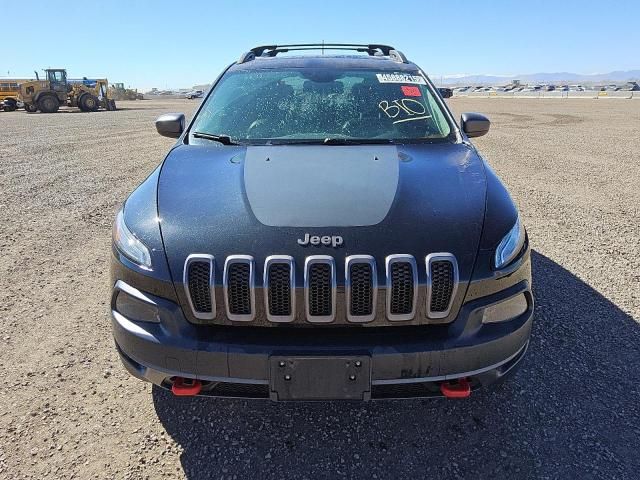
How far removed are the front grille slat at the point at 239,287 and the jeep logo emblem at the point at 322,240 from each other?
0.74 feet

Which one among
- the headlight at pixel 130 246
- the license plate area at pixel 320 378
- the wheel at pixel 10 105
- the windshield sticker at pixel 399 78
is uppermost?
the windshield sticker at pixel 399 78

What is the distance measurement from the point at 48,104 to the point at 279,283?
34285 mm

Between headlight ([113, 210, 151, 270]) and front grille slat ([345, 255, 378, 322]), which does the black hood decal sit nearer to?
front grille slat ([345, 255, 378, 322])

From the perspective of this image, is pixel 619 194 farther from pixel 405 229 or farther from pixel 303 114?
pixel 405 229

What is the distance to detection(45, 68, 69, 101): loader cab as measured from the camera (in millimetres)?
30984

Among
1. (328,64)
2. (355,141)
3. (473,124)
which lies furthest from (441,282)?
(328,64)

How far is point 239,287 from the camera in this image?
1.92 meters

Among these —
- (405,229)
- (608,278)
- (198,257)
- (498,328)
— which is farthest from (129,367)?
(608,278)

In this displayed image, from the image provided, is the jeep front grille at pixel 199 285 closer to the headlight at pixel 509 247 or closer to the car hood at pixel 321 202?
the car hood at pixel 321 202

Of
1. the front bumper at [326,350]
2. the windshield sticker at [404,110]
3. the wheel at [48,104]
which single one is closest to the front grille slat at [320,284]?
the front bumper at [326,350]

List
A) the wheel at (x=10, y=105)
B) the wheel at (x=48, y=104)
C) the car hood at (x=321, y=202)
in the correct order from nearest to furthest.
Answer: the car hood at (x=321, y=202)
the wheel at (x=48, y=104)
the wheel at (x=10, y=105)

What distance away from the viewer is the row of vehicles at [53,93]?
30.5 meters

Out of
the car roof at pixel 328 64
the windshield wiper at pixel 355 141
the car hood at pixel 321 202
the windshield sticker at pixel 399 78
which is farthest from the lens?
the car roof at pixel 328 64

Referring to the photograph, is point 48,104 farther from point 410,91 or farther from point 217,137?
point 410,91
